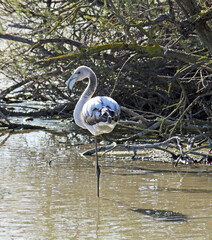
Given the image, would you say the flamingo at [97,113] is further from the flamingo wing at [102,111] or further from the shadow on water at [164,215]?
the shadow on water at [164,215]

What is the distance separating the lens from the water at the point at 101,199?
4363mm

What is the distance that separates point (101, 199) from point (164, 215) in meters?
0.89

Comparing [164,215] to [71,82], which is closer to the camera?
[164,215]

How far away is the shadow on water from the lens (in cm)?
467

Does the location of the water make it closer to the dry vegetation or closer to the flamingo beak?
the dry vegetation

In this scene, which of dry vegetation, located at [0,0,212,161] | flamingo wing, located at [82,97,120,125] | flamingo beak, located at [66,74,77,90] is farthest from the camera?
dry vegetation, located at [0,0,212,161]

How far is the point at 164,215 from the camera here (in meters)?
4.81

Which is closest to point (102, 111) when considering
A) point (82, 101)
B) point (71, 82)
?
point (82, 101)

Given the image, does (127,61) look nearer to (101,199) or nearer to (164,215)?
(101,199)

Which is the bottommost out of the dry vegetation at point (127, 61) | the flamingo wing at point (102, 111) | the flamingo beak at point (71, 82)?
the flamingo wing at point (102, 111)

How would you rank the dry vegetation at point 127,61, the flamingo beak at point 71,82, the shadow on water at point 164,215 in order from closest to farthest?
the shadow on water at point 164,215
the flamingo beak at point 71,82
the dry vegetation at point 127,61

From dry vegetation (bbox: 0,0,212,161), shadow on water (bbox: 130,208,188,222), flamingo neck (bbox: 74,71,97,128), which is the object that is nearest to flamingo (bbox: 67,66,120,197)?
flamingo neck (bbox: 74,71,97,128)

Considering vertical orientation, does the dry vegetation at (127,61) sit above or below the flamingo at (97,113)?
above

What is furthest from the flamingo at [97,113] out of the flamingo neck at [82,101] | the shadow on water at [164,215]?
the shadow on water at [164,215]
